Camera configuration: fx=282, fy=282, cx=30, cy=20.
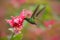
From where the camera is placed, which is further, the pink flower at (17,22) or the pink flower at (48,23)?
the pink flower at (48,23)

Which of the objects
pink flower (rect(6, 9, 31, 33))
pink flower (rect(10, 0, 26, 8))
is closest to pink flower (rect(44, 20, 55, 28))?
pink flower (rect(10, 0, 26, 8))

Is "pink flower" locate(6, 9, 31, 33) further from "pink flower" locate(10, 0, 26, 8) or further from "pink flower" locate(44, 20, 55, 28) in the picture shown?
"pink flower" locate(10, 0, 26, 8)

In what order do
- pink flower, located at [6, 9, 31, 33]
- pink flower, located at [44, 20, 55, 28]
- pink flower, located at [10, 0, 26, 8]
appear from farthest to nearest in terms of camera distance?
pink flower, located at [10, 0, 26, 8] → pink flower, located at [44, 20, 55, 28] → pink flower, located at [6, 9, 31, 33]

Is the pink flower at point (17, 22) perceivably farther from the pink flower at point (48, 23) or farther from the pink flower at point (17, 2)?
the pink flower at point (17, 2)

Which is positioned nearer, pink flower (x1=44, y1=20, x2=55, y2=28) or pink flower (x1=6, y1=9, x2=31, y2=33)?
pink flower (x1=6, y1=9, x2=31, y2=33)

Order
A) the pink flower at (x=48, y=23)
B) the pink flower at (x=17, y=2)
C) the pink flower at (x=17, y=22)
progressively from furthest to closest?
the pink flower at (x=17, y=2) < the pink flower at (x=48, y=23) < the pink flower at (x=17, y=22)

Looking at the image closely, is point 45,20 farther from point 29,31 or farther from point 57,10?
point 57,10

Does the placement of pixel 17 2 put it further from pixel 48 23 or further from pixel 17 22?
pixel 17 22

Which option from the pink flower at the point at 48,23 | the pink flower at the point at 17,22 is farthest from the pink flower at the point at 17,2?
the pink flower at the point at 17,22

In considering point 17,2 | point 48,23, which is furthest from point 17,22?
point 17,2

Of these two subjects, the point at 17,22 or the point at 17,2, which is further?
the point at 17,2

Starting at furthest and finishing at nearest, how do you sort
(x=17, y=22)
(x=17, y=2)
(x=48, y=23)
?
(x=17, y=2), (x=48, y=23), (x=17, y=22)
